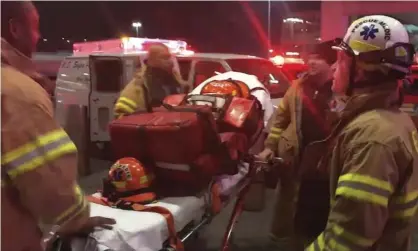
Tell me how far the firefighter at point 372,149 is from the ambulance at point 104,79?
464 cm

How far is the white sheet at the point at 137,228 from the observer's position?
6.95ft

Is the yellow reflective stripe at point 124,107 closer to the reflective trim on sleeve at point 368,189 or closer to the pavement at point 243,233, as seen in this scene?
the pavement at point 243,233

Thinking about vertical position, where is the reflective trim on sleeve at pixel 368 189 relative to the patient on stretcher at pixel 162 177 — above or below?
above

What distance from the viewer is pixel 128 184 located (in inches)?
101

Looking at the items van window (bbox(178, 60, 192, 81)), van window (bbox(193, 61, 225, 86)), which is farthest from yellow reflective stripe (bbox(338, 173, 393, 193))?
van window (bbox(178, 60, 192, 81))

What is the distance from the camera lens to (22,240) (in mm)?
1743

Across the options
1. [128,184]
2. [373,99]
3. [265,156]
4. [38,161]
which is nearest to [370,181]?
[373,99]

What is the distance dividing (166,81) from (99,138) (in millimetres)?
2769

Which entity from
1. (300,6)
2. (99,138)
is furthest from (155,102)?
(300,6)

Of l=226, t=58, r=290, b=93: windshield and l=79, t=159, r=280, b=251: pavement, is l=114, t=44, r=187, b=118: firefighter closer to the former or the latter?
l=79, t=159, r=280, b=251: pavement

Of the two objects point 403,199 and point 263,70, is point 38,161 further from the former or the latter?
point 263,70

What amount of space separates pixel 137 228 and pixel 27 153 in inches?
28.7

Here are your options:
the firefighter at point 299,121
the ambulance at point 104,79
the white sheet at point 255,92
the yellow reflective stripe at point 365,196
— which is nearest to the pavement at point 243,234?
the firefighter at point 299,121

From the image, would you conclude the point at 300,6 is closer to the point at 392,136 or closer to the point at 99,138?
the point at 99,138
